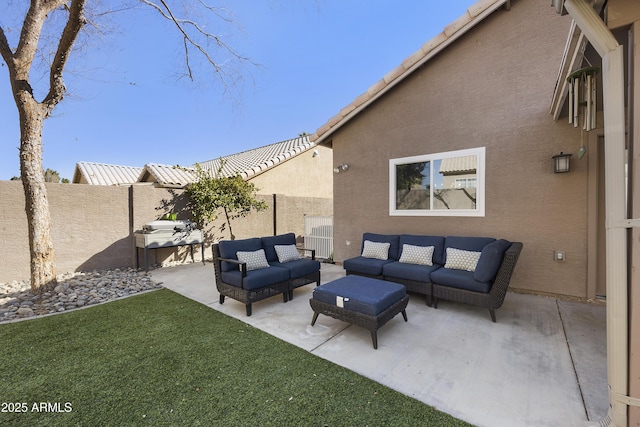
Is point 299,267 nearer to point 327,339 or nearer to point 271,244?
point 271,244

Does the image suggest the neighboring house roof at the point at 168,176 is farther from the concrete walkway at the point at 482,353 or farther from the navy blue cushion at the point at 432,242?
the navy blue cushion at the point at 432,242

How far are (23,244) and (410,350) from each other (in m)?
8.57

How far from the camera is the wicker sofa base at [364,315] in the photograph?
322 centimetres

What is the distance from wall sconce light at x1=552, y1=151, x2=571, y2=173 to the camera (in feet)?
15.2

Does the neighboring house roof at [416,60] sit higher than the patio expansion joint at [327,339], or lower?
higher

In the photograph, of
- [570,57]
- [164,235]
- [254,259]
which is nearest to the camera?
[570,57]

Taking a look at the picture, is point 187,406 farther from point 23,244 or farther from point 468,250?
point 23,244

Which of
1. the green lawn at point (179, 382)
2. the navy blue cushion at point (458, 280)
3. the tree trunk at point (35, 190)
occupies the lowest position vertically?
the green lawn at point (179, 382)

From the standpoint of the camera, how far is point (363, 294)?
352cm

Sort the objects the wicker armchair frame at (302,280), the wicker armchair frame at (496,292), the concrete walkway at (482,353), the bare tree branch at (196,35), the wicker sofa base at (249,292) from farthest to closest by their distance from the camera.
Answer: the bare tree branch at (196,35), the wicker armchair frame at (302,280), the wicker sofa base at (249,292), the wicker armchair frame at (496,292), the concrete walkway at (482,353)

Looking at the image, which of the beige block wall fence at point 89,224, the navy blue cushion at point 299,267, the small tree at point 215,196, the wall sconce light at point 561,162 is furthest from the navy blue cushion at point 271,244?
the wall sconce light at point 561,162

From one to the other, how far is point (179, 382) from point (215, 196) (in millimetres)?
6292

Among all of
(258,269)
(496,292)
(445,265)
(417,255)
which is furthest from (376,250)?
(258,269)

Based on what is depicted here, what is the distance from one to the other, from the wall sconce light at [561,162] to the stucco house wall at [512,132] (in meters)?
0.13
